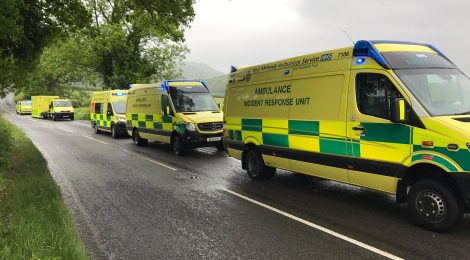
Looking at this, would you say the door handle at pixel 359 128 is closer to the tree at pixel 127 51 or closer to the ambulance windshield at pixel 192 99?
the ambulance windshield at pixel 192 99

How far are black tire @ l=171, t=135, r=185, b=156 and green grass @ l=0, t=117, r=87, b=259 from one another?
5.16 meters


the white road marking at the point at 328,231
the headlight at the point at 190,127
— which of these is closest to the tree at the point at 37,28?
the headlight at the point at 190,127

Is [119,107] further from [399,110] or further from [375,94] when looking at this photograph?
[399,110]

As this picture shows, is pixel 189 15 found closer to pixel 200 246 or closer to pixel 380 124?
pixel 380 124

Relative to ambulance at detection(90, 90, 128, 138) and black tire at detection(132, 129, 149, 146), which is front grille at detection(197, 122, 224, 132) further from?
ambulance at detection(90, 90, 128, 138)

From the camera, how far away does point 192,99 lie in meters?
14.2

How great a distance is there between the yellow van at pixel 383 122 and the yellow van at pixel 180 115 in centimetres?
505

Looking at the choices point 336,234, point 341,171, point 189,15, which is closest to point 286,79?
point 341,171

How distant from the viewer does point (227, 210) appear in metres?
6.61

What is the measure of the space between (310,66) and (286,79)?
2.39 ft

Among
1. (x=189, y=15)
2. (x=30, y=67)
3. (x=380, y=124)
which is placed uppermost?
(x=189, y=15)

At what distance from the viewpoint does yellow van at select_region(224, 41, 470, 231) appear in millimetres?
5223

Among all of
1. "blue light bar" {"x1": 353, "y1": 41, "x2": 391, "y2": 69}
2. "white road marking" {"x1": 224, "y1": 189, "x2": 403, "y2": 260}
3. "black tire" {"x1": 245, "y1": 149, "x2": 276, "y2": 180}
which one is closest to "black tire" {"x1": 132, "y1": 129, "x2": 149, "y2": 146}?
"black tire" {"x1": 245, "y1": 149, "x2": 276, "y2": 180}

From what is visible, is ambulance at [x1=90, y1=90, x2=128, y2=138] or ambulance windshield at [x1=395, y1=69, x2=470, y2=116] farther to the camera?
ambulance at [x1=90, y1=90, x2=128, y2=138]
